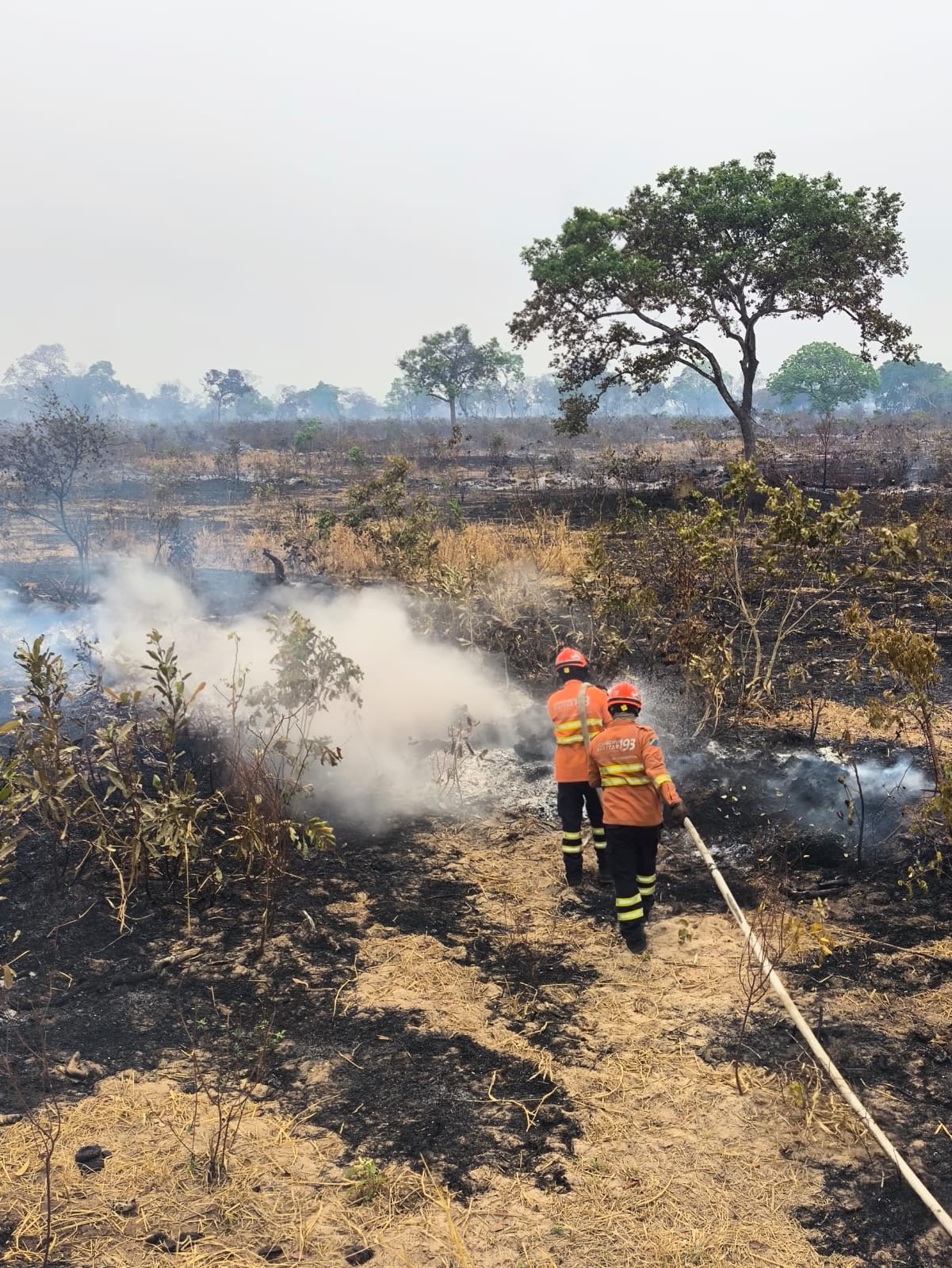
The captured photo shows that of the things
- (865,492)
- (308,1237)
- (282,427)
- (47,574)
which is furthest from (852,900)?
(282,427)

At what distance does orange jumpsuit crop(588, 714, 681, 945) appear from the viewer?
4.37 metres

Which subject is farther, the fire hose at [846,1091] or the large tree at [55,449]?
the large tree at [55,449]

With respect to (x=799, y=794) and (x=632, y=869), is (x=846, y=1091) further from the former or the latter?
(x=799, y=794)

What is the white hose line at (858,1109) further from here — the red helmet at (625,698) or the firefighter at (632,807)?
the red helmet at (625,698)

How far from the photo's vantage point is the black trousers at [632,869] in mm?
4348

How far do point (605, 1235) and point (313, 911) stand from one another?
2.42 metres

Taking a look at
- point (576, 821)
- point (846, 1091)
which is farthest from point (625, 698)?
point (846, 1091)

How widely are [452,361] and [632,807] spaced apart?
4591 centimetres

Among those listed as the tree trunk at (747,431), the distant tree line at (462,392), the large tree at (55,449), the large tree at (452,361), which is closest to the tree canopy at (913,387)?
the distant tree line at (462,392)

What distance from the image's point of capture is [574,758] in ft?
16.9

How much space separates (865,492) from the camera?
698 inches

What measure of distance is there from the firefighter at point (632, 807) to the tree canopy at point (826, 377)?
2119 inches

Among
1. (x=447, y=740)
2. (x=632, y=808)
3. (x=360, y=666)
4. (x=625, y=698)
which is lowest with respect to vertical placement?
(x=447, y=740)

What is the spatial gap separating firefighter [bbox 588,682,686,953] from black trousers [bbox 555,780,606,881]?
1.56 ft
